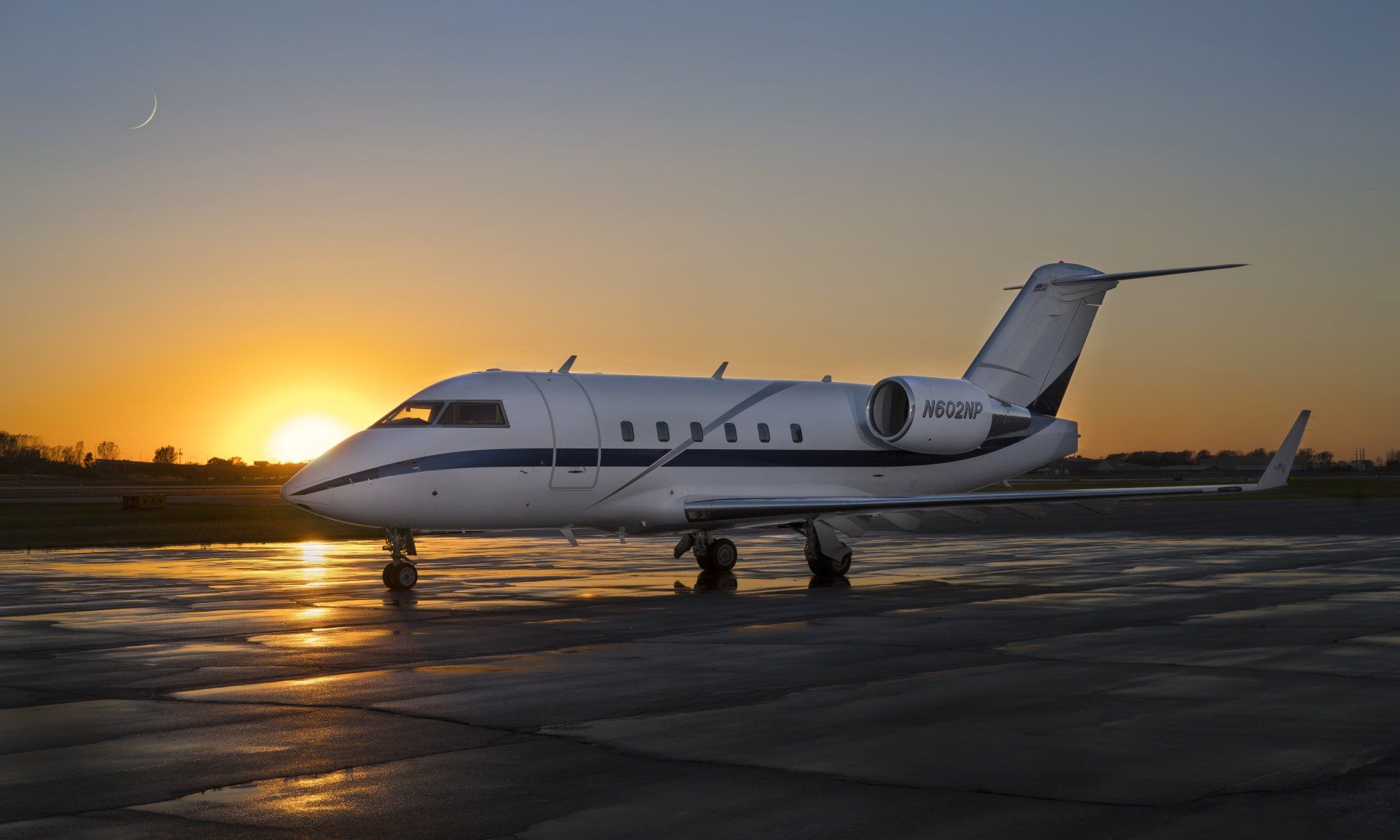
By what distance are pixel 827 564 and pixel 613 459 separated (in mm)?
3985

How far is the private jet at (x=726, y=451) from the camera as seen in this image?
20.1m

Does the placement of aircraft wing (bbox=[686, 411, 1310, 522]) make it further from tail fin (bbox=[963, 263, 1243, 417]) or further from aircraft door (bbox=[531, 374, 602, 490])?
tail fin (bbox=[963, 263, 1243, 417])

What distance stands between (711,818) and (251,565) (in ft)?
67.6

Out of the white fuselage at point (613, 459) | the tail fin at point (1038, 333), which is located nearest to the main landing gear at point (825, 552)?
the white fuselage at point (613, 459)

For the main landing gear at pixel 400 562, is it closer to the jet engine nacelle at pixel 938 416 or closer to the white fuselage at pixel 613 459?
the white fuselage at pixel 613 459

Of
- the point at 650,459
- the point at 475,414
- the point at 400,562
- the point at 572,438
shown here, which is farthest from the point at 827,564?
the point at 400,562

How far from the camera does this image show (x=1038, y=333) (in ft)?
88.5

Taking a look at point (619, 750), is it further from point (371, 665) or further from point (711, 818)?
point (371, 665)

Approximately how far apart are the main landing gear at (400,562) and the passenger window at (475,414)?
5.98 ft

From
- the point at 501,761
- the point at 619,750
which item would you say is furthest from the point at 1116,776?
the point at 501,761

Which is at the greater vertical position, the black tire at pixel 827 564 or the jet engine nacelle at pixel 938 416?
the jet engine nacelle at pixel 938 416

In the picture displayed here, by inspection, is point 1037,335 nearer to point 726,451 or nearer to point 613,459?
point 726,451

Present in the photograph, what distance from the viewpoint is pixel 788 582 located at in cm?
2178

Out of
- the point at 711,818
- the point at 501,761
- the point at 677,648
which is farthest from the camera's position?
the point at 677,648
